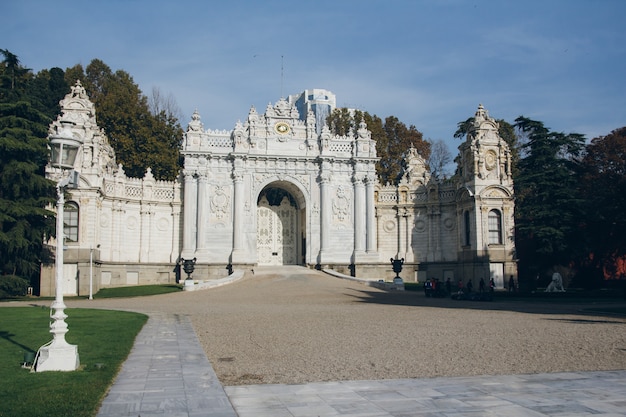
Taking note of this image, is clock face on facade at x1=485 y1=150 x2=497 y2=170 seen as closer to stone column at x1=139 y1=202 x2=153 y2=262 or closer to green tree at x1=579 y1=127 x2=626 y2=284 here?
green tree at x1=579 y1=127 x2=626 y2=284

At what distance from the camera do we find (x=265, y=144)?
46.8 m

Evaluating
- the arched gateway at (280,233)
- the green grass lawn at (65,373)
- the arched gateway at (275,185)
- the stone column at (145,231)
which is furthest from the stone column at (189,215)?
the green grass lawn at (65,373)

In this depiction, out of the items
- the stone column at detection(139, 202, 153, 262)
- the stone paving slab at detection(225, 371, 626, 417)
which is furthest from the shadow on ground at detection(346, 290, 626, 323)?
the stone column at detection(139, 202, 153, 262)

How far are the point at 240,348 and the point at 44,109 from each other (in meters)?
42.0

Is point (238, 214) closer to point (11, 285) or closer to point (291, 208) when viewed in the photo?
point (291, 208)

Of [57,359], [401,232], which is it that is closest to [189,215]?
[401,232]

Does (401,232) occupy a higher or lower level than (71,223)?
lower

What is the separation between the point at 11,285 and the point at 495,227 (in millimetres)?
31088

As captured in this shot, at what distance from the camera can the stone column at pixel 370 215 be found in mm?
47156

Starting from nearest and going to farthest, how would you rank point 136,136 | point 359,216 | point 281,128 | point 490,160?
point 490,160, point 359,216, point 281,128, point 136,136

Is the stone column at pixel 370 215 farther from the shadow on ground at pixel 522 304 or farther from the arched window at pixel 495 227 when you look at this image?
the shadow on ground at pixel 522 304

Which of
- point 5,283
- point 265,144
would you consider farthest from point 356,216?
point 5,283

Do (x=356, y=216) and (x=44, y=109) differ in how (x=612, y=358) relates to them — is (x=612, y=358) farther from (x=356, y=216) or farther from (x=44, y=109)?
(x=44, y=109)

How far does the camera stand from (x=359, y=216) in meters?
47.2
